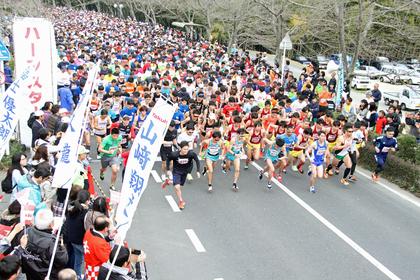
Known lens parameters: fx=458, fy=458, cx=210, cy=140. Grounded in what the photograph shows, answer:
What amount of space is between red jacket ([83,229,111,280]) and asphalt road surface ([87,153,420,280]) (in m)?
1.73

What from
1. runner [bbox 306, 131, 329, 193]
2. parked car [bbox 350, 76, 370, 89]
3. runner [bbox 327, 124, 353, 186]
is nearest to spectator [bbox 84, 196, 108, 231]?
runner [bbox 306, 131, 329, 193]

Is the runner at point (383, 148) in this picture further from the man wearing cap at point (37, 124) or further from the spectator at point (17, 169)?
the spectator at point (17, 169)

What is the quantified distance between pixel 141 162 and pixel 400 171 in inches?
345

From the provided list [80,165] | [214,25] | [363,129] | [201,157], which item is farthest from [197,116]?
[214,25]

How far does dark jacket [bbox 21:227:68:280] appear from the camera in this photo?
5148mm

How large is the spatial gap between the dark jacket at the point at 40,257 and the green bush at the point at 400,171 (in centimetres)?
910

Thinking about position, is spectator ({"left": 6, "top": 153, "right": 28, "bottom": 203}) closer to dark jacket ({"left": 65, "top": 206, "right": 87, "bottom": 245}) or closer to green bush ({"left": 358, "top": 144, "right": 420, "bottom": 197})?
dark jacket ({"left": 65, "top": 206, "right": 87, "bottom": 245})

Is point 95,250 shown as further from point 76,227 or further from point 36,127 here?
point 36,127

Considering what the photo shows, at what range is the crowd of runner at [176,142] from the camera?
5504mm

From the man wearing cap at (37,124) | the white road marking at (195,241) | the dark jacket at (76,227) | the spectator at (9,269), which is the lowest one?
the white road marking at (195,241)

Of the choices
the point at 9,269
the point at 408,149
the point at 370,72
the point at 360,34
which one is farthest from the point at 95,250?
the point at 370,72

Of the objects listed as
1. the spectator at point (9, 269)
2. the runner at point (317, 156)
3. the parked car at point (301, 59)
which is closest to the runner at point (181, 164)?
the runner at point (317, 156)

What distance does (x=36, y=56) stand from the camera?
38.5ft

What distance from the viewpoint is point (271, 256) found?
25.6ft
